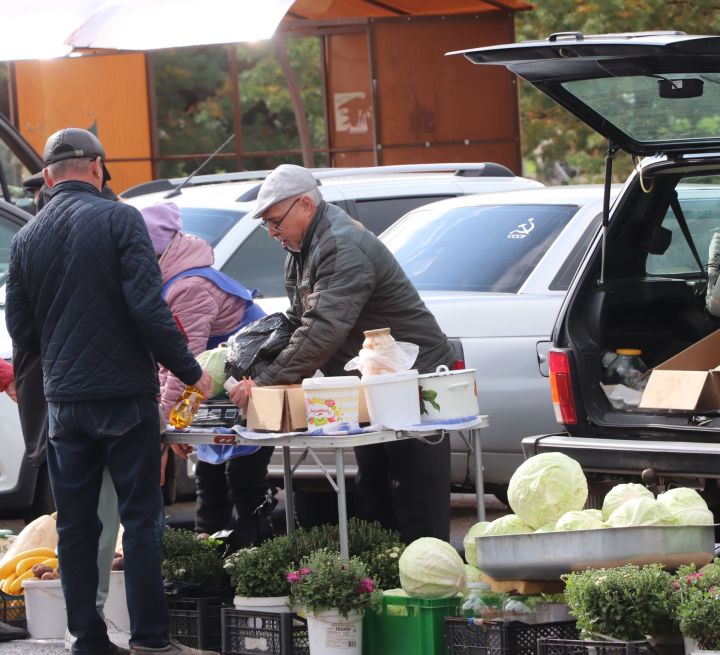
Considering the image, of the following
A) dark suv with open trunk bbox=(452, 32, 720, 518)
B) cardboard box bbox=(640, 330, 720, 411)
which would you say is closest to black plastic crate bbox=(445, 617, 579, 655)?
dark suv with open trunk bbox=(452, 32, 720, 518)

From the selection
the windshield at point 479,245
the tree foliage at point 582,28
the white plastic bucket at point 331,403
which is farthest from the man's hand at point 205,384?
the tree foliage at point 582,28

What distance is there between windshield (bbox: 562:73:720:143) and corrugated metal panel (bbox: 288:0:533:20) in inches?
373

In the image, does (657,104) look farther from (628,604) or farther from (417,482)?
(628,604)

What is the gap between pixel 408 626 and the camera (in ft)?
17.1

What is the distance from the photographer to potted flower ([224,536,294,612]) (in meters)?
5.46

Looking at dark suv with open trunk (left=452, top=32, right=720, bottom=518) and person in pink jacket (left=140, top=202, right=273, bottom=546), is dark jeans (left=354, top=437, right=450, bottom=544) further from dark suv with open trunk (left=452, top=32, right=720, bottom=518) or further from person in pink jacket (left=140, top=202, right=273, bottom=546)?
person in pink jacket (left=140, top=202, right=273, bottom=546)

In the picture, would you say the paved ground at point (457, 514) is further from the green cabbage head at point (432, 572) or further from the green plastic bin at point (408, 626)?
the green cabbage head at point (432, 572)

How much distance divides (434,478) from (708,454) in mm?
1091

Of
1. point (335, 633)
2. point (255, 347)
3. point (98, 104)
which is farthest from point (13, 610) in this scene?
point (98, 104)

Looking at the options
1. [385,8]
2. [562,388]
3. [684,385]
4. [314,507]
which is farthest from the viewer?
[385,8]

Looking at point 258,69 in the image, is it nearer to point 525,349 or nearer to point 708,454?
point 525,349

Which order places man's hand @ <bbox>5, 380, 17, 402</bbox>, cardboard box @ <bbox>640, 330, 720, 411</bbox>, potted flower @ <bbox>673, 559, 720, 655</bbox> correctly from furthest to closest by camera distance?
man's hand @ <bbox>5, 380, 17, 402</bbox>
cardboard box @ <bbox>640, 330, 720, 411</bbox>
potted flower @ <bbox>673, 559, 720, 655</bbox>

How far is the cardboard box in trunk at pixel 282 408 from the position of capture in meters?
5.48

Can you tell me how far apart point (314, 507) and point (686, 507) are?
285cm
